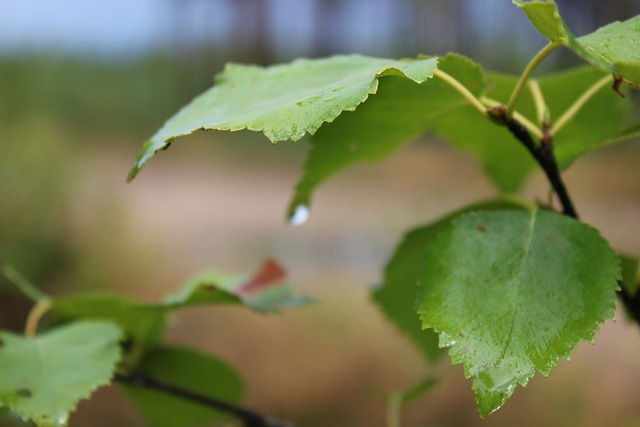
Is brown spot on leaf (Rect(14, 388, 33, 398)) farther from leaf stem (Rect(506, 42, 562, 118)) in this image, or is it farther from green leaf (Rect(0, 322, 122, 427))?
leaf stem (Rect(506, 42, 562, 118))

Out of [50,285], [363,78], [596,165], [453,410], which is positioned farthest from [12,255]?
[596,165]

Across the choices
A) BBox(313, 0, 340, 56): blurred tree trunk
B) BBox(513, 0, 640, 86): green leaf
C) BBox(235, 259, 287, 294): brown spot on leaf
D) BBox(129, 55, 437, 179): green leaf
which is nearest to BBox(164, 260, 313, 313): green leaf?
BBox(235, 259, 287, 294): brown spot on leaf

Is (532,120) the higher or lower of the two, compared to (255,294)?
higher

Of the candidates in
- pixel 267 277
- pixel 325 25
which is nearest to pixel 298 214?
pixel 267 277

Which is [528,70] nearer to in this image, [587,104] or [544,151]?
[544,151]

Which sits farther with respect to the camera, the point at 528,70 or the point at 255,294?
the point at 255,294

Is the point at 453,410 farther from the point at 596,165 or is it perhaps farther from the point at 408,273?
the point at 596,165
